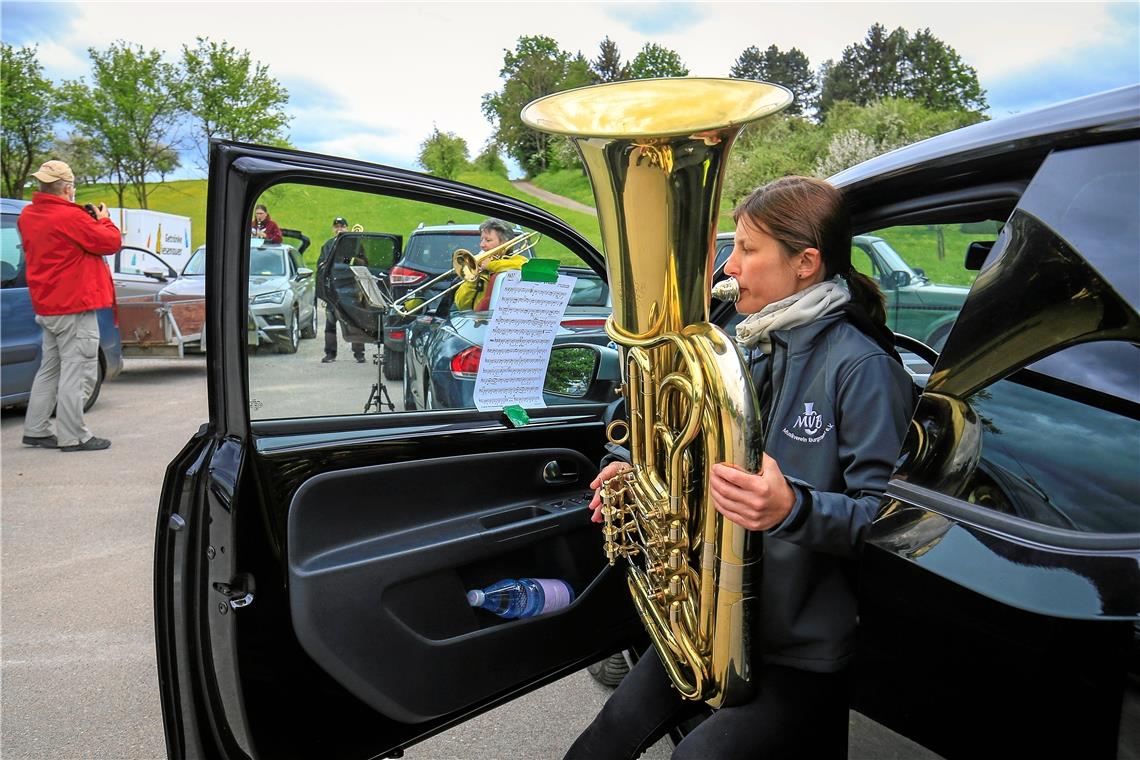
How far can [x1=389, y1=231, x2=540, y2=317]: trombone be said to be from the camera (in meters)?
2.03

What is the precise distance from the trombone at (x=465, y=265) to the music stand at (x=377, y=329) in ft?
0.12

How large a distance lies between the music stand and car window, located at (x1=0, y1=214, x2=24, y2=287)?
228 inches

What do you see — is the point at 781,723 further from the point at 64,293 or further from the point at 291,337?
the point at 64,293

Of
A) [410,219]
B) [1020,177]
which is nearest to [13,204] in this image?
[410,219]

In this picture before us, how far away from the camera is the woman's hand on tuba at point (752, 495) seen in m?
1.26

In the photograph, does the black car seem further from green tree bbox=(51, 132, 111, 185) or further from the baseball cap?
green tree bbox=(51, 132, 111, 185)

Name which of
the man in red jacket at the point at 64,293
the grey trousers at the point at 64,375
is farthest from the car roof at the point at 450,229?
the grey trousers at the point at 64,375

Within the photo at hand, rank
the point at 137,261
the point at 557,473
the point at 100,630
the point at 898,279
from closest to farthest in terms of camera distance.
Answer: the point at 557,473
the point at 898,279
the point at 100,630
the point at 137,261

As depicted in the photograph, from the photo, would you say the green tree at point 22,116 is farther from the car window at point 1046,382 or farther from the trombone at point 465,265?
the car window at point 1046,382

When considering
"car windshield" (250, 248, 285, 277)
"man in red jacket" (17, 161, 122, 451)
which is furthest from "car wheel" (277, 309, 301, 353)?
"man in red jacket" (17, 161, 122, 451)

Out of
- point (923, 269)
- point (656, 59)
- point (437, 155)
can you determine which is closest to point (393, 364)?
point (923, 269)

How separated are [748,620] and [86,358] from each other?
622 cm

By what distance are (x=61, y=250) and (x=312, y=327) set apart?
16.4ft

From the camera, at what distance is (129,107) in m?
33.3
